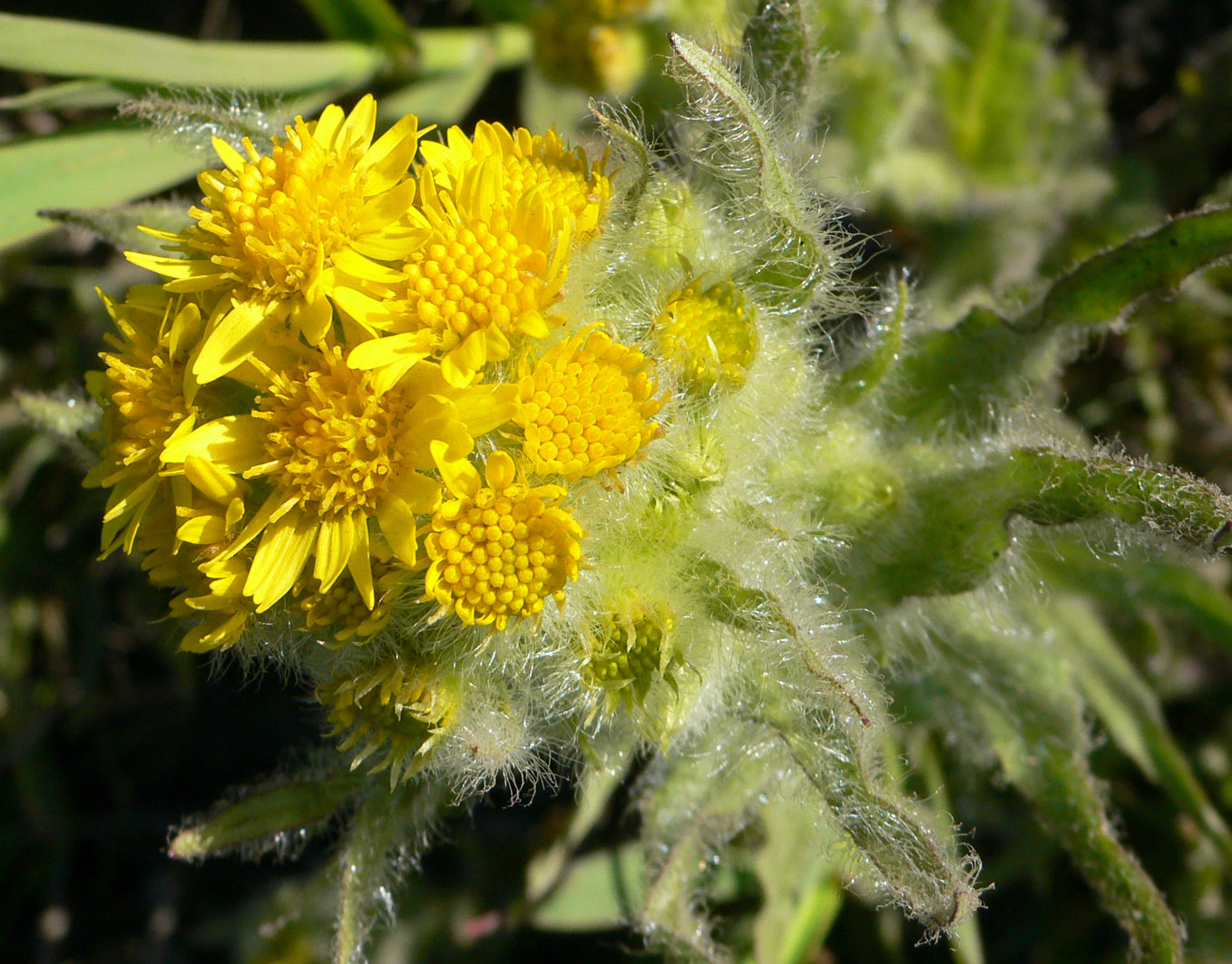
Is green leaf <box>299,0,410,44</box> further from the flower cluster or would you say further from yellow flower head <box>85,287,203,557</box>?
yellow flower head <box>85,287,203,557</box>

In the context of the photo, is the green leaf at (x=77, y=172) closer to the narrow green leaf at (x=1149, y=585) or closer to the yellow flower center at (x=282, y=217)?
the yellow flower center at (x=282, y=217)

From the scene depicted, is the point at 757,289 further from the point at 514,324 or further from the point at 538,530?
the point at 538,530

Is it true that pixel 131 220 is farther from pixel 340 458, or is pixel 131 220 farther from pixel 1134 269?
pixel 1134 269

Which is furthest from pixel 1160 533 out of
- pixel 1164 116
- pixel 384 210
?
pixel 1164 116

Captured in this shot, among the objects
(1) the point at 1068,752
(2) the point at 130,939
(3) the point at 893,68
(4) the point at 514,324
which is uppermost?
(3) the point at 893,68

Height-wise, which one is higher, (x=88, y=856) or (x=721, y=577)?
(x=721, y=577)

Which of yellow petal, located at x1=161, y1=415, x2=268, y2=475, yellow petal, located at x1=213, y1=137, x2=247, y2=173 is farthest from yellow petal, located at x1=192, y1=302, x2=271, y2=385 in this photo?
yellow petal, located at x1=213, y1=137, x2=247, y2=173

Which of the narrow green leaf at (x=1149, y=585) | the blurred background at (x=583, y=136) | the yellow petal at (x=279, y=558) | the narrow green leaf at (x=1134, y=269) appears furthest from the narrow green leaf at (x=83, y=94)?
the narrow green leaf at (x=1149, y=585)
